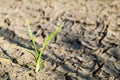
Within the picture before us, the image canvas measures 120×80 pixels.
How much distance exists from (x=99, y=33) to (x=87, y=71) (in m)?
0.59

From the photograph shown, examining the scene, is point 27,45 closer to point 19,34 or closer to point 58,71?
point 19,34

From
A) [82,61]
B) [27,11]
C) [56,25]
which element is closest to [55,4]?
[27,11]

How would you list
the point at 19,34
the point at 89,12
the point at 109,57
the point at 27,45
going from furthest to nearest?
1. the point at 89,12
2. the point at 19,34
3. the point at 27,45
4. the point at 109,57

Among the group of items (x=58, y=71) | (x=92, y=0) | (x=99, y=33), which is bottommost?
(x=58, y=71)

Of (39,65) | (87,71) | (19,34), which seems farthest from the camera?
(19,34)

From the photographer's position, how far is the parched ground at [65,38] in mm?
1666

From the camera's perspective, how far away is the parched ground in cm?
167

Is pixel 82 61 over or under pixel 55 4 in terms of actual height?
under

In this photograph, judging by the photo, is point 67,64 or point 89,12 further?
point 89,12

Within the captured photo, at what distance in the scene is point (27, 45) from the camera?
1.98 metres

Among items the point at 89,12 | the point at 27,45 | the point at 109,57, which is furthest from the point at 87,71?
the point at 89,12

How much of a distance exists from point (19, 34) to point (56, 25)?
0.39 m

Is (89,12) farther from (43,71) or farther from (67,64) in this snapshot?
(43,71)

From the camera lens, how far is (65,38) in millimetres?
2105
